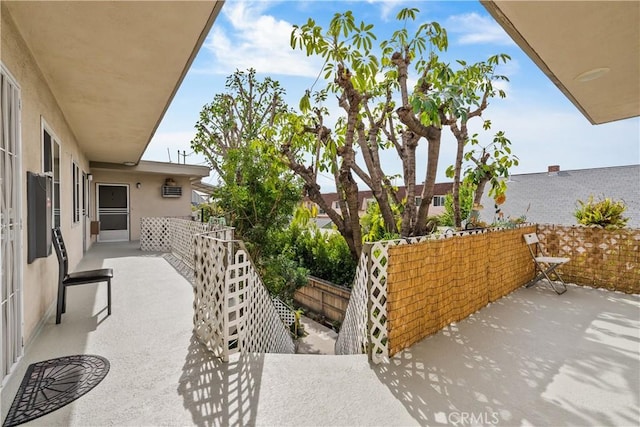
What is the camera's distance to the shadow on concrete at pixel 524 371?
2231 mm

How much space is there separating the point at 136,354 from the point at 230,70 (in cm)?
1412

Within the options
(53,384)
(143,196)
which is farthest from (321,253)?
(143,196)

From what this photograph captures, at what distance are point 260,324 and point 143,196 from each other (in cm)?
1036

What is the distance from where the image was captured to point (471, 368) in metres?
2.83

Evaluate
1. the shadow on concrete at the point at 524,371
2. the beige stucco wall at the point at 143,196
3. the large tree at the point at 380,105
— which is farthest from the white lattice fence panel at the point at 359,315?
the beige stucco wall at the point at 143,196

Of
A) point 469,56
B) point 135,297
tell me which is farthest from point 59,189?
point 469,56

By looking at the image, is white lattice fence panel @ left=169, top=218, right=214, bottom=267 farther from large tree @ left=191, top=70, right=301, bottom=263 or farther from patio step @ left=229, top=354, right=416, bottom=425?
patio step @ left=229, top=354, right=416, bottom=425

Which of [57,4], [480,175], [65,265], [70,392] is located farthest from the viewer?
[480,175]

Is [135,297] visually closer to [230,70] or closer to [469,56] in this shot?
[469,56]

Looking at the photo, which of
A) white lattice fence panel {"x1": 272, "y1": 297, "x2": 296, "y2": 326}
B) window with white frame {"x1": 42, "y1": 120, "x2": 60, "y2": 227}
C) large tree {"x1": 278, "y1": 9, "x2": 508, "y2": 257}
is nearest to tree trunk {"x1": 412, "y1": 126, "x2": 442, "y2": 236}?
large tree {"x1": 278, "y1": 9, "x2": 508, "y2": 257}

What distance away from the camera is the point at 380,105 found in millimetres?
7055

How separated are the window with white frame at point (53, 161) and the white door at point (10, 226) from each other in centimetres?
126

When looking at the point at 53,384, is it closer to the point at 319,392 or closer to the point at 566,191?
the point at 319,392

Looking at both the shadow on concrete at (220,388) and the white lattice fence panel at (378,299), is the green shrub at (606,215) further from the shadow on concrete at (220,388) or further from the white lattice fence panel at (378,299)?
the shadow on concrete at (220,388)
